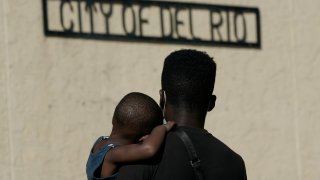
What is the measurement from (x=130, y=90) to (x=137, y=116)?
522 cm

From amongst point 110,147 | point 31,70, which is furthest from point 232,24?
point 110,147

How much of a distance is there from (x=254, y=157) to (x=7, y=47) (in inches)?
112

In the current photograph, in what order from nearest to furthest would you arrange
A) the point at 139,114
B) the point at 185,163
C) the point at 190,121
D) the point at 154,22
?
the point at 185,163 < the point at 190,121 < the point at 139,114 < the point at 154,22

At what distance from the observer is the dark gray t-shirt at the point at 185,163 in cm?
377

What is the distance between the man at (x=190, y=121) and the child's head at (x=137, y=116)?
0.27 meters

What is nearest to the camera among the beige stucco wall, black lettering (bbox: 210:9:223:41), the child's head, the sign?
the child's head

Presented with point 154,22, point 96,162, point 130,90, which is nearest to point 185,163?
point 96,162

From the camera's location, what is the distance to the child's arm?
3.83m

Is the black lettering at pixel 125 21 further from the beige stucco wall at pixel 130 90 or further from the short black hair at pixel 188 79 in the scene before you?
the short black hair at pixel 188 79

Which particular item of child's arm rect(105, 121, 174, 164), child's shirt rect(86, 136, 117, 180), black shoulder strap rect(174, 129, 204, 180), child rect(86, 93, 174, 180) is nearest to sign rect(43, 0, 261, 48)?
child rect(86, 93, 174, 180)

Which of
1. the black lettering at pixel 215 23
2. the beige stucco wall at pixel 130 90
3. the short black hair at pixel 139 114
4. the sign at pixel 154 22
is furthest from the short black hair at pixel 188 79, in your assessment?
the black lettering at pixel 215 23

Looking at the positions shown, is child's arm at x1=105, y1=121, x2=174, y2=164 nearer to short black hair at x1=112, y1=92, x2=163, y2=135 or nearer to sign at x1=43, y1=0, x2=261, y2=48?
short black hair at x1=112, y1=92, x2=163, y2=135

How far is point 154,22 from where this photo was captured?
9695 millimetres

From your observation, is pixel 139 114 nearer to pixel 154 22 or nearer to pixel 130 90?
pixel 130 90
